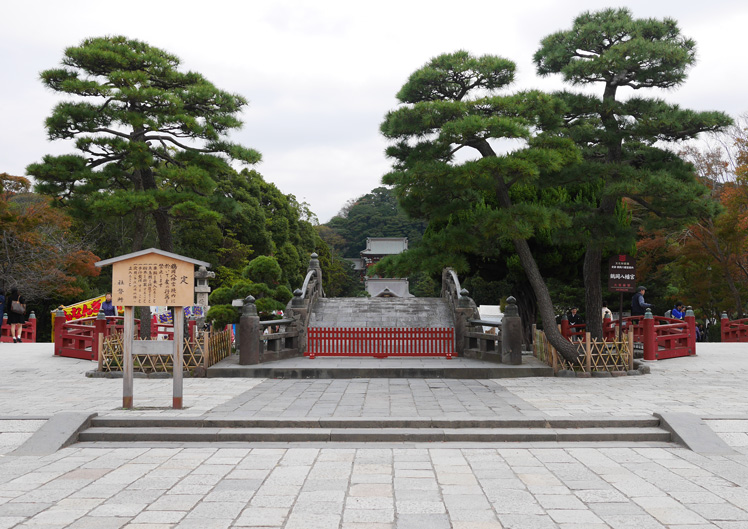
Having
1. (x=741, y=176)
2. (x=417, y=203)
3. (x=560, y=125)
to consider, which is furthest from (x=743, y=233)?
(x=417, y=203)

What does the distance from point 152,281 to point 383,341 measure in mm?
7432

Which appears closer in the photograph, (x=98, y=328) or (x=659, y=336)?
(x=98, y=328)

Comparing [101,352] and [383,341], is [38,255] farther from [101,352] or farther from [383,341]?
[383,341]

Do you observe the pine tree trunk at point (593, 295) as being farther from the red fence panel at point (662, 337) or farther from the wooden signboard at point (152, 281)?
the wooden signboard at point (152, 281)

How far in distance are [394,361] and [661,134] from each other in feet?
25.3

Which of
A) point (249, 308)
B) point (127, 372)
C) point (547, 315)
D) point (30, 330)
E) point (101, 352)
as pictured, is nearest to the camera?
point (127, 372)

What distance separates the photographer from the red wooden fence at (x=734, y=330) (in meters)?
23.6

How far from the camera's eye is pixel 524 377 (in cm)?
1275

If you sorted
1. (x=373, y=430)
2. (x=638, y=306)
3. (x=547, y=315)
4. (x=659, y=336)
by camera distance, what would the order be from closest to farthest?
1. (x=373, y=430)
2. (x=547, y=315)
3. (x=659, y=336)
4. (x=638, y=306)

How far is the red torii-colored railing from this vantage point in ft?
52.5

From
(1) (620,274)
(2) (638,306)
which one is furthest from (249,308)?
(2) (638,306)

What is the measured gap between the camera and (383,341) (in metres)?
15.4

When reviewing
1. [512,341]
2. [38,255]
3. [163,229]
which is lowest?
[512,341]

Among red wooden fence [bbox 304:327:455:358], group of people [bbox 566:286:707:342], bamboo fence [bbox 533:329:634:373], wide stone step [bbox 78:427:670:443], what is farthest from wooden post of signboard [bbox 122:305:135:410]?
group of people [bbox 566:286:707:342]
